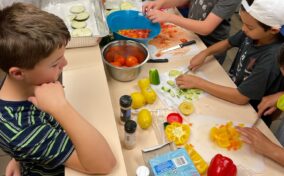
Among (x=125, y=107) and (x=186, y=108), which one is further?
(x=186, y=108)

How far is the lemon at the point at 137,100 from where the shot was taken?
1.11 meters

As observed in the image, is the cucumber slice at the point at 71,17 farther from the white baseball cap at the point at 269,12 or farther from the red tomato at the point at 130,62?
the white baseball cap at the point at 269,12

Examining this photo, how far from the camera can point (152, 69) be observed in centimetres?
132

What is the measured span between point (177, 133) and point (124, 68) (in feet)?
1.18

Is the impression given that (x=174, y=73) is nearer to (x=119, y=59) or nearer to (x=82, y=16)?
(x=119, y=59)

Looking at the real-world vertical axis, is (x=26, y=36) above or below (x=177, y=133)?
above

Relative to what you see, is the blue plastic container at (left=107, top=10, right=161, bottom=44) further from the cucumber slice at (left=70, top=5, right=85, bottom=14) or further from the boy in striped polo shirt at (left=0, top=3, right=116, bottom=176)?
the boy in striped polo shirt at (left=0, top=3, right=116, bottom=176)

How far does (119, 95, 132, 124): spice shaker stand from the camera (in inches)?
38.3

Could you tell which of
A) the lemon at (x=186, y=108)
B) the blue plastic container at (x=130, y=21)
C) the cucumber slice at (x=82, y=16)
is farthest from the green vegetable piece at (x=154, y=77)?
the cucumber slice at (x=82, y=16)

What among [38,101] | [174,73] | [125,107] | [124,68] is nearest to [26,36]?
[38,101]

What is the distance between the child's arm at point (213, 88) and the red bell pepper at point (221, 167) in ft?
1.12

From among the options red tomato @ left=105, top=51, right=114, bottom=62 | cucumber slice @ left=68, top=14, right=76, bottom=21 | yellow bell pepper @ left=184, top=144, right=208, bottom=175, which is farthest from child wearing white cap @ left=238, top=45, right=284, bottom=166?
cucumber slice @ left=68, top=14, right=76, bottom=21

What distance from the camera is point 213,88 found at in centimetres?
120

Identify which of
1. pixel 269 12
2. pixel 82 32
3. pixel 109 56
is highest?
pixel 269 12
